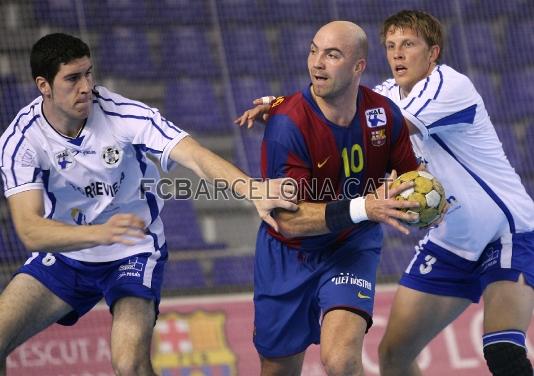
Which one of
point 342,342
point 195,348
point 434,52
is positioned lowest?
point 195,348

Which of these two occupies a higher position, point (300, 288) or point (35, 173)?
point (35, 173)

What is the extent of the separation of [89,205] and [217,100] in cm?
422

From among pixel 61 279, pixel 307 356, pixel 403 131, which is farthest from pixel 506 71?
pixel 61 279

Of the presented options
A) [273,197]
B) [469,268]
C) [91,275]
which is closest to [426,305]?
[469,268]

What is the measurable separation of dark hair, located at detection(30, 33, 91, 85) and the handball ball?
203 cm

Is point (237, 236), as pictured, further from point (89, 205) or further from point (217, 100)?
point (89, 205)

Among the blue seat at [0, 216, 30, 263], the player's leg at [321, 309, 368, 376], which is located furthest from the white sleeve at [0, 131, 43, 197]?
the blue seat at [0, 216, 30, 263]

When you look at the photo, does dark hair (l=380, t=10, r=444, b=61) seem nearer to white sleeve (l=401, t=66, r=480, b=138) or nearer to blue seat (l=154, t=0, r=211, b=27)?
white sleeve (l=401, t=66, r=480, b=138)

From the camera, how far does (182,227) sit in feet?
31.4

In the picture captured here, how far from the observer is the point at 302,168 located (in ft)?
18.1

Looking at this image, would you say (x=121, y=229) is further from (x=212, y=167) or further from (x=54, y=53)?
(x=54, y=53)

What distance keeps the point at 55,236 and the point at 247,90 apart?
16.6 ft

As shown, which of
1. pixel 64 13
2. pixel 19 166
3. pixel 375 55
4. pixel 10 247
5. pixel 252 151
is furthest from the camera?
pixel 375 55

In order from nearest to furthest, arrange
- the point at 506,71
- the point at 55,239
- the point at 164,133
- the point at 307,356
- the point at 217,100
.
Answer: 1. the point at 55,239
2. the point at 164,133
3. the point at 307,356
4. the point at 217,100
5. the point at 506,71
